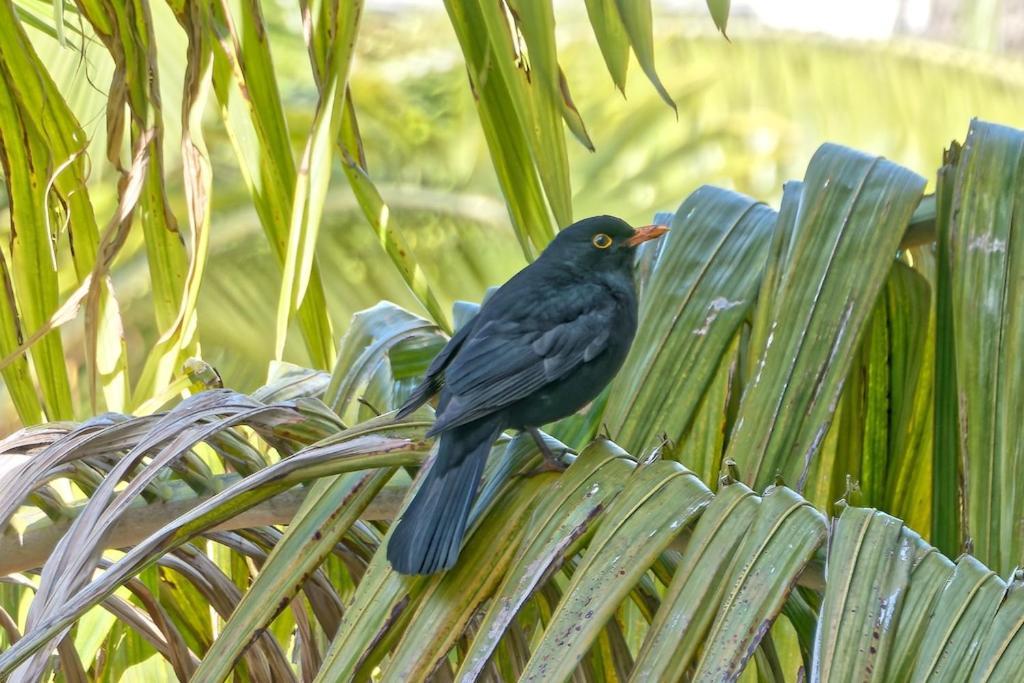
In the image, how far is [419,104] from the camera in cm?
1269

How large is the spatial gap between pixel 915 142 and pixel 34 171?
10.9 metres

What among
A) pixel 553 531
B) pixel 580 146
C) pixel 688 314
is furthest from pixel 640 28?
pixel 580 146

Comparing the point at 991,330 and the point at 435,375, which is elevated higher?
the point at 991,330

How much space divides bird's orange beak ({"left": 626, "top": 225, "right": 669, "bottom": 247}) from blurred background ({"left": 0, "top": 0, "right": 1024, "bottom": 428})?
24.2ft

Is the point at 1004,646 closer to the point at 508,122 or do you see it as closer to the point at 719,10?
the point at 719,10

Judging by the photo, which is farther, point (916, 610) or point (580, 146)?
point (580, 146)

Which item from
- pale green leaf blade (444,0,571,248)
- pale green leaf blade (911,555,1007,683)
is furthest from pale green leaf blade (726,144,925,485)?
pale green leaf blade (911,555,1007,683)

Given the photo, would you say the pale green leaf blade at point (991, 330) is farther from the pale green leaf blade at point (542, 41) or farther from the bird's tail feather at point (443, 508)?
the bird's tail feather at point (443, 508)

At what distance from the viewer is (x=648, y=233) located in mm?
3006

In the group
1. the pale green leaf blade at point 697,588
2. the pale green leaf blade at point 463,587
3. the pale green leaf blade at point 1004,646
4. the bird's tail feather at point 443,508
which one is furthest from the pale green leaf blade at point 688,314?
the pale green leaf blade at point 1004,646

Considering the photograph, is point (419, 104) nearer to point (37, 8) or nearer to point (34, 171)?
point (37, 8)

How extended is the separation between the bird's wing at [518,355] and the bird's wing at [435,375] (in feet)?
0.18

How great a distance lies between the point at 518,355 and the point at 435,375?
0.64ft

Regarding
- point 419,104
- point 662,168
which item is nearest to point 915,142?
point 662,168
